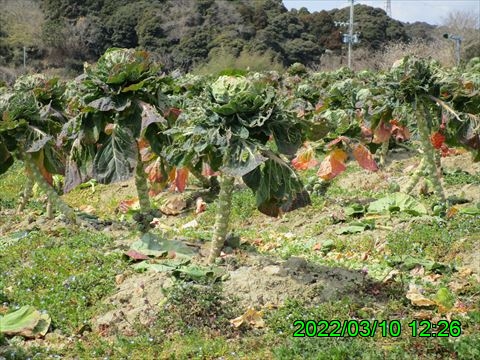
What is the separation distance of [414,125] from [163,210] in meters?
3.43

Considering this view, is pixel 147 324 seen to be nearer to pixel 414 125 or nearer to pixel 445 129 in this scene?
pixel 414 125

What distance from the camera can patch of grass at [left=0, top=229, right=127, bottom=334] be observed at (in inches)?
150

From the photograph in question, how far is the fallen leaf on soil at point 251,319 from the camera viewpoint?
3560mm

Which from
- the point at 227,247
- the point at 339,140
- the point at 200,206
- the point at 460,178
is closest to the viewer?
the point at 227,247

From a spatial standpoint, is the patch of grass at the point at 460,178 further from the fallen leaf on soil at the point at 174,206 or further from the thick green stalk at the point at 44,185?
the thick green stalk at the point at 44,185

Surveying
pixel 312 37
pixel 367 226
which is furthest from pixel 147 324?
pixel 312 37

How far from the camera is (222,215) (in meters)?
4.12

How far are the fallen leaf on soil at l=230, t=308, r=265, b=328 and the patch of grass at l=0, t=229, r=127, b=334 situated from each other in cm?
94

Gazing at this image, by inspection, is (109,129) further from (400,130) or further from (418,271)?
(400,130)

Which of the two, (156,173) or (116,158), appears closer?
(116,158)

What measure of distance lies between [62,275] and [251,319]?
4.85ft

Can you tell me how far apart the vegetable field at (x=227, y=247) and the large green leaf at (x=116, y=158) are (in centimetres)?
1

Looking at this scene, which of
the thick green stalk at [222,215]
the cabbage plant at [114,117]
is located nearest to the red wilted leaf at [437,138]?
the thick green stalk at [222,215]

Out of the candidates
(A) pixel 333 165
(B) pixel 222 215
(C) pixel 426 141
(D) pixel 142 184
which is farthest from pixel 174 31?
(B) pixel 222 215
